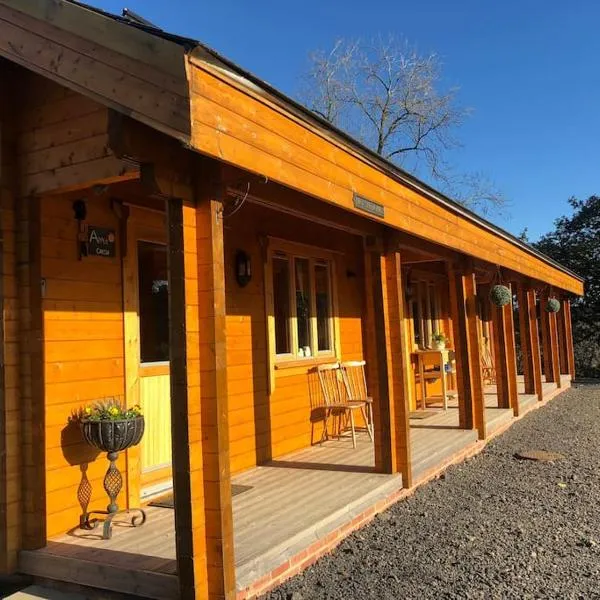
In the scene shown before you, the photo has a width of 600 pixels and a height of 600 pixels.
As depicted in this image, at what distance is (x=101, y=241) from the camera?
13.6 ft

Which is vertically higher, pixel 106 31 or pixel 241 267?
pixel 106 31

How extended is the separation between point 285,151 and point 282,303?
10.3 ft

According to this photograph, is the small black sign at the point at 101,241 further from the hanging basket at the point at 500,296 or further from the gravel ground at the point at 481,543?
the hanging basket at the point at 500,296

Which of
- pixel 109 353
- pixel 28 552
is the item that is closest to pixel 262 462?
pixel 109 353

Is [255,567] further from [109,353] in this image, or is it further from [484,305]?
[484,305]

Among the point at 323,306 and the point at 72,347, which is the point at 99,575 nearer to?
the point at 72,347

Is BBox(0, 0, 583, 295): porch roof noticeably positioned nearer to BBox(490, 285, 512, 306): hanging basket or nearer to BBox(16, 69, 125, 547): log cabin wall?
BBox(16, 69, 125, 547): log cabin wall

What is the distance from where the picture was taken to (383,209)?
465 centimetres

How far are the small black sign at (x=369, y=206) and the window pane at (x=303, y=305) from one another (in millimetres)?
Result: 2116

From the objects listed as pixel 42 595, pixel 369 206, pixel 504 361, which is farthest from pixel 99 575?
pixel 504 361

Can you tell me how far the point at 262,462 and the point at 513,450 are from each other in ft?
10.5

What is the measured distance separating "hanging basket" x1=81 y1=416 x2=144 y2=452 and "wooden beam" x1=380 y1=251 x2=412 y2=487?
228cm

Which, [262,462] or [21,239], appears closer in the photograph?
[21,239]

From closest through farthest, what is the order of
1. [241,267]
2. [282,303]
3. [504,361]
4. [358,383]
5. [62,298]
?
[62,298] < [241,267] < [282,303] < [358,383] < [504,361]
